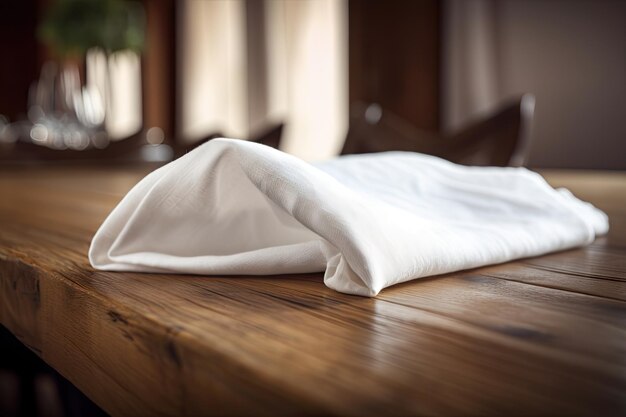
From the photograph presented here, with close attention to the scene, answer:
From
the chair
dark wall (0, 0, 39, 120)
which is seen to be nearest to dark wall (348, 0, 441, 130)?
the chair

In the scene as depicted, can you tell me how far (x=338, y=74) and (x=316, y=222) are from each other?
3.62 m

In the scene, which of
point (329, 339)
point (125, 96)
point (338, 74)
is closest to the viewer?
point (329, 339)

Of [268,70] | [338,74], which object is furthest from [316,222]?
[268,70]

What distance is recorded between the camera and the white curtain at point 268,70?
3938mm

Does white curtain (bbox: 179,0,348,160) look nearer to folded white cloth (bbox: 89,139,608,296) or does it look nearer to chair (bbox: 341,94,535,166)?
chair (bbox: 341,94,535,166)

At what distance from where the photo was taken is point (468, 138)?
1.24 metres

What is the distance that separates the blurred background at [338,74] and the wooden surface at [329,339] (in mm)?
836

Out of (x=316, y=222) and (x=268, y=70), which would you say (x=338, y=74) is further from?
(x=316, y=222)

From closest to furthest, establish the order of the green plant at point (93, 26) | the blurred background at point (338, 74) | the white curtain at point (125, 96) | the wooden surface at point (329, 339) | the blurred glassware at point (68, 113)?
1. the wooden surface at point (329, 339)
2. the blurred glassware at point (68, 113)
3. the blurred background at point (338, 74)
4. the green plant at point (93, 26)
5. the white curtain at point (125, 96)

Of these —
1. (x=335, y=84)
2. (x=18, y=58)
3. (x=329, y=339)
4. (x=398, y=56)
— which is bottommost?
(x=329, y=339)

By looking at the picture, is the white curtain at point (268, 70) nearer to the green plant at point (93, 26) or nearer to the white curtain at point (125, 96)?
the white curtain at point (125, 96)

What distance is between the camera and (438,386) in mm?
227

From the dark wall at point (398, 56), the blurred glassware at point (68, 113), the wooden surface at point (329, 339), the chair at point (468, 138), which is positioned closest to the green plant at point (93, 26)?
the blurred glassware at point (68, 113)

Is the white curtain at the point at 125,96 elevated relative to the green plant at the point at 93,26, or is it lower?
lower
